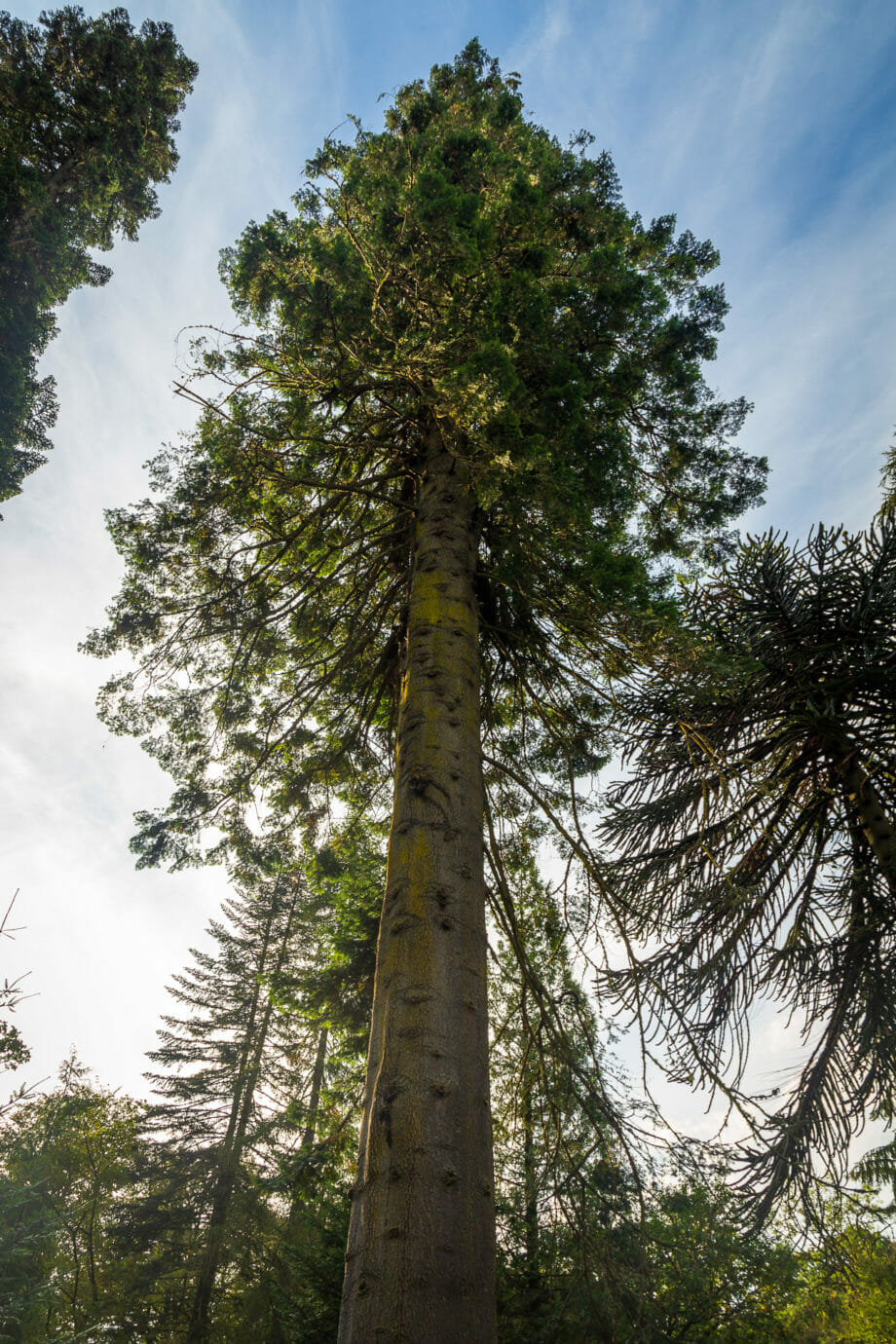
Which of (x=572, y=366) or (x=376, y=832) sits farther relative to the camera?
(x=376, y=832)

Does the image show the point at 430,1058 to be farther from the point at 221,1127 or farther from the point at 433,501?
the point at 221,1127

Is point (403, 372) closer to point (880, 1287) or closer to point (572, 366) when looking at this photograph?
point (572, 366)

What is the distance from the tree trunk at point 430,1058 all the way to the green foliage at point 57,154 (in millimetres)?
15722

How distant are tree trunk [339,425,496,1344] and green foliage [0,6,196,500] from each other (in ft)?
51.6

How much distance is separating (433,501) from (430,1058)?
3.58 m

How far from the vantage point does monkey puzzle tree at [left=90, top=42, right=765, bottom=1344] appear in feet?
10.6

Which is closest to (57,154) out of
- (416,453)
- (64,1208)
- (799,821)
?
(416,453)

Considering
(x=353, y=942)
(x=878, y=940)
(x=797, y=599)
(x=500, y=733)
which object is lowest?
(x=878, y=940)

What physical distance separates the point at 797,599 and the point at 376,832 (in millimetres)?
4161

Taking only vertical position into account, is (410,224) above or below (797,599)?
above

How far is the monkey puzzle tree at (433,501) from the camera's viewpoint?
3232 millimetres

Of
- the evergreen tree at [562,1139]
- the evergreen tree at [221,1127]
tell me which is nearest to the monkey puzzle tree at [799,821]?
the evergreen tree at [562,1139]

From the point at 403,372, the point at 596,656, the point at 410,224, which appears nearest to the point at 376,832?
the point at 596,656

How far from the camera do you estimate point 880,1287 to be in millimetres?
14289
